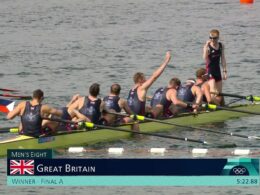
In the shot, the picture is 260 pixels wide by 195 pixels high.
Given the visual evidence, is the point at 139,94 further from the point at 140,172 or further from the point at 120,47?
the point at 120,47

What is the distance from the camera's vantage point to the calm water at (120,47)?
34.5m

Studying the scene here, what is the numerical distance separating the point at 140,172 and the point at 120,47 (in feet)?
98.2

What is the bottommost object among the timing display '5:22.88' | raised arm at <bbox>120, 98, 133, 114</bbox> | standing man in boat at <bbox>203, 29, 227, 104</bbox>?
the timing display '5:22.88'

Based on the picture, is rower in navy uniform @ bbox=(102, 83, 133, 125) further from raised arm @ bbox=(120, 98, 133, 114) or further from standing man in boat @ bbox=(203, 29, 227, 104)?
standing man in boat @ bbox=(203, 29, 227, 104)

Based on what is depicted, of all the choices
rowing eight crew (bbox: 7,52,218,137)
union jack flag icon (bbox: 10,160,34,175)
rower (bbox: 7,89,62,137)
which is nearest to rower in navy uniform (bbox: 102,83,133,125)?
rowing eight crew (bbox: 7,52,218,137)

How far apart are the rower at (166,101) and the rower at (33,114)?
4465 mm

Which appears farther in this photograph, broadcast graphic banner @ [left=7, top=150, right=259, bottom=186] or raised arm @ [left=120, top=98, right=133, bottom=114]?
raised arm @ [left=120, top=98, right=133, bottom=114]

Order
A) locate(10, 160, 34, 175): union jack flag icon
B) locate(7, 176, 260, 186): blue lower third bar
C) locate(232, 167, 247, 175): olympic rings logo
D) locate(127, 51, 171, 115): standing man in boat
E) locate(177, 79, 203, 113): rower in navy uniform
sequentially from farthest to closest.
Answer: locate(177, 79, 203, 113): rower in navy uniform < locate(127, 51, 171, 115): standing man in boat < locate(10, 160, 34, 175): union jack flag icon < locate(7, 176, 260, 186): blue lower third bar < locate(232, 167, 247, 175): olympic rings logo

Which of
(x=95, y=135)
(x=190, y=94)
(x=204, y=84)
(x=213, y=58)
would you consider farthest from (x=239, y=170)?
(x=213, y=58)

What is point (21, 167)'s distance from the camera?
83.7 ft

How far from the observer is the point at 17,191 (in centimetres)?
2786

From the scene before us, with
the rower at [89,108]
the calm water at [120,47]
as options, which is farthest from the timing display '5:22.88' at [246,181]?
the rower at [89,108]

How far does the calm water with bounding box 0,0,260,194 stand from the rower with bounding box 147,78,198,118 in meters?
0.85

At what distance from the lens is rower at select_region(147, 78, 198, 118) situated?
1347 inches
